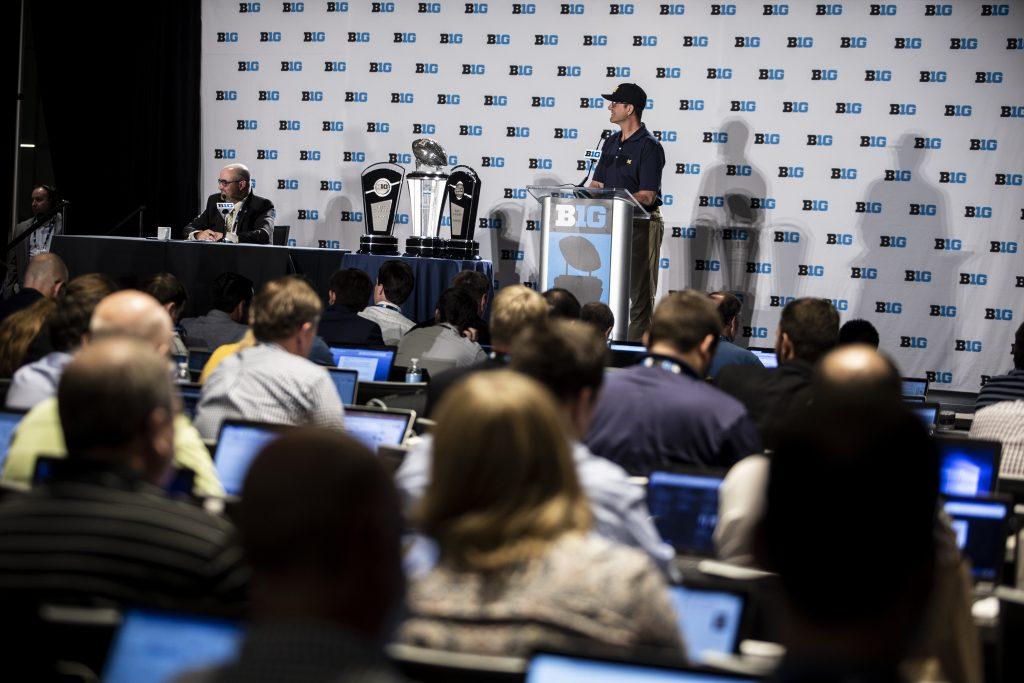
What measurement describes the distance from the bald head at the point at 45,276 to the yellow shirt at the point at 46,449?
3309 mm

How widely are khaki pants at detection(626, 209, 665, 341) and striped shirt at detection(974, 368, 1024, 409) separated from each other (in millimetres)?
4643

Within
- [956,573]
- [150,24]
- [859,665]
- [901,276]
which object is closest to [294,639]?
[859,665]

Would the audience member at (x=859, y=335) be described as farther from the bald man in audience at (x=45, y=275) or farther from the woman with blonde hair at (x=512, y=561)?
the woman with blonde hair at (x=512, y=561)

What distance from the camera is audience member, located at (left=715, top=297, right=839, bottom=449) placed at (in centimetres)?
406

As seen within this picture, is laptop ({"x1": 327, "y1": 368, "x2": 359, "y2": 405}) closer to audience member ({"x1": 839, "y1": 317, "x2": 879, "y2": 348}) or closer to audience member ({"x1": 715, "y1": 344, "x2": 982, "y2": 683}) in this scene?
audience member ({"x1": 715, "y1": 344, "x2": 982, "y2": 683})

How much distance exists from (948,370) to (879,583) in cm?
975

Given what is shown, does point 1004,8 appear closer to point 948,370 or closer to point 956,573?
point 948,370

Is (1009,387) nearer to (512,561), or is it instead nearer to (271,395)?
(271,395)

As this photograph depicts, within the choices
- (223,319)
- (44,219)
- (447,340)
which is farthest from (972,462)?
(44,219)

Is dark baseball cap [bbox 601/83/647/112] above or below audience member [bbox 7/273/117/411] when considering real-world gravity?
above

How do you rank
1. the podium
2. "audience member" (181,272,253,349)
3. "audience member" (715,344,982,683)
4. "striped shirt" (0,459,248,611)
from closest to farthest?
"audience member" (715,344,982,683) → "striped shirt" (0,459,248,611) → "audience member" (181,272,253,349) → the podium

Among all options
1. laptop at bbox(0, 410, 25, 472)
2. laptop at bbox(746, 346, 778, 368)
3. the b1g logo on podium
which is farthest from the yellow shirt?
the b1g logo on podium

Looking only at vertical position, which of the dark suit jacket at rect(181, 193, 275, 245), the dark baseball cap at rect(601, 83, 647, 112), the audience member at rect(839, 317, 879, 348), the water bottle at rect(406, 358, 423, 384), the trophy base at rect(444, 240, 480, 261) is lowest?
the water bottle at rect(406, 358, 423, 384)

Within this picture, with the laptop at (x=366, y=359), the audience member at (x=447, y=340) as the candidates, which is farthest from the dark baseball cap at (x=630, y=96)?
the laptop at (x=366, y=359)
